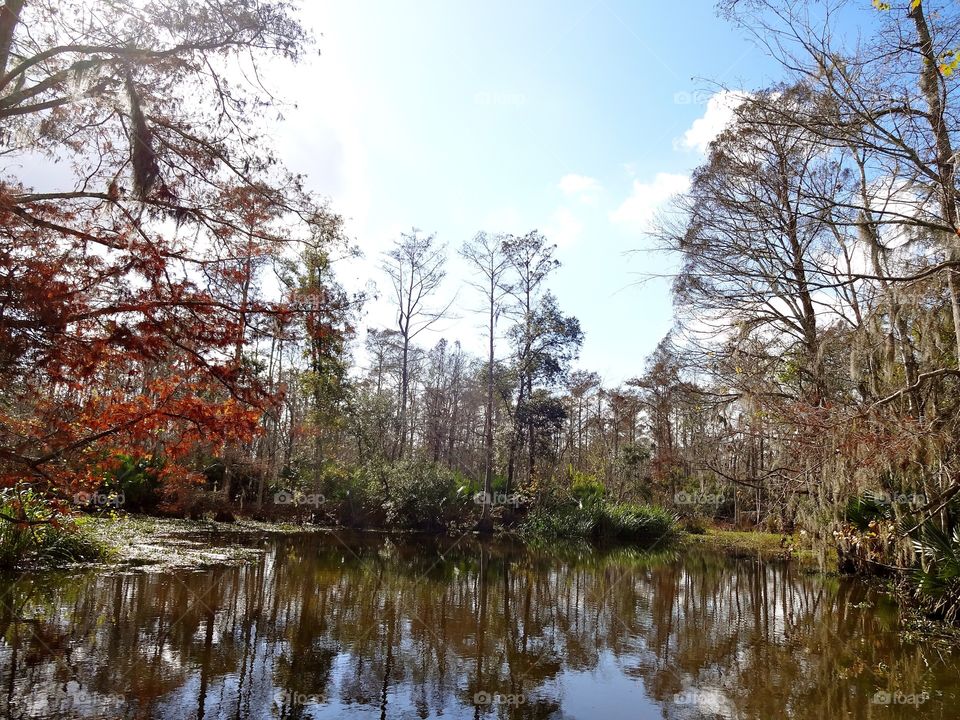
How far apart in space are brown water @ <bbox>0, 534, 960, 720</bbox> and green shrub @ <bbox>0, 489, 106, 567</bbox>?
0.70 m

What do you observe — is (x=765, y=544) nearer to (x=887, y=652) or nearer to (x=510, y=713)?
(x=887, y=652)

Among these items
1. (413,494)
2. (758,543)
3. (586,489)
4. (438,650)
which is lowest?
(438,650)

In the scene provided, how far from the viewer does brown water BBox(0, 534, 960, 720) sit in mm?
4797

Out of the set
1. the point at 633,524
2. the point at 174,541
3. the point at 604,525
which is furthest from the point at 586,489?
the point at 174,541

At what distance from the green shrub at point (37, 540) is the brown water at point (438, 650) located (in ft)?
2.29

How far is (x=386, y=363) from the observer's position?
33.0 m

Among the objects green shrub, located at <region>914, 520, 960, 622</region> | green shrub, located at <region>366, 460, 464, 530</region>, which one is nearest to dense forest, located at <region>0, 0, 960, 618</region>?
green shrub, located at <region>914, 520, 960, 622</region>

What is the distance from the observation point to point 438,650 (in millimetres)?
6297

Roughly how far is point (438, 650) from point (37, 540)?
6501mm

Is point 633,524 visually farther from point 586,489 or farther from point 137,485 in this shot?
point 137,485

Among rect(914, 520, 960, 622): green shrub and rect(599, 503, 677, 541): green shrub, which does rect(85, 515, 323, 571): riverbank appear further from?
rect(914, 520, 960, 622): green shrub

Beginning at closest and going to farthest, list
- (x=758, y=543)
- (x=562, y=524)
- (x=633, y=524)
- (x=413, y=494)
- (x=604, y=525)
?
(x=758, y=543) < (x=413, y=494) < (x=633, y=524) < (x=604, y=525) < (x=562, y=524)

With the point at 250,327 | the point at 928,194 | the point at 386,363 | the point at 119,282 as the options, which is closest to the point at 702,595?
the point at 928,194

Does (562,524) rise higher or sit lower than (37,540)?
lower
